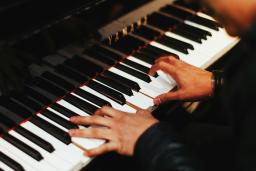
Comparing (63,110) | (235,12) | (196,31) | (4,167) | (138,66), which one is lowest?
(4,167)

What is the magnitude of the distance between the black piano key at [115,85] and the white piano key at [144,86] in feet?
0.20

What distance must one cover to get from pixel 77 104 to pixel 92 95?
3.1 inches

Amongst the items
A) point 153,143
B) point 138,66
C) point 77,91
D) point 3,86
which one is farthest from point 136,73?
point 3,86

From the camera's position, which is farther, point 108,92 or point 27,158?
point 108,92

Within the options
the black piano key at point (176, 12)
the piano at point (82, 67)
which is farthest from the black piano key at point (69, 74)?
the black piano key at point (176, 12)

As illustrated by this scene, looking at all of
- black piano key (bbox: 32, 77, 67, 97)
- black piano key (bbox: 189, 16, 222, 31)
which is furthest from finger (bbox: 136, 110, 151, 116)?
black piano key (bbox: 189, 16, 222, 31)

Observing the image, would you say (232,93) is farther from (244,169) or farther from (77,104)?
(77,104)

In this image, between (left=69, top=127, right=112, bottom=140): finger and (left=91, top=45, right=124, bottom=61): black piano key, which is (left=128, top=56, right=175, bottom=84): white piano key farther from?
(left=69, top=127, right=112, bottom=140): finger

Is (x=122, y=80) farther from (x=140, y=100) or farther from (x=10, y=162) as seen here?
(x=10, y=162)

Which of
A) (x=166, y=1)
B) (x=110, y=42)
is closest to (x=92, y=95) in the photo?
(x=110, y=42)

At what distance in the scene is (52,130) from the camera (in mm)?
1552

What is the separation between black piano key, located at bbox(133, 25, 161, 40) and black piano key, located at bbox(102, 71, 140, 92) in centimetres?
29

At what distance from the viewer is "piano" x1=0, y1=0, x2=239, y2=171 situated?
149 centimetres

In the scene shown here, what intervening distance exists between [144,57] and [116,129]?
519 mm
